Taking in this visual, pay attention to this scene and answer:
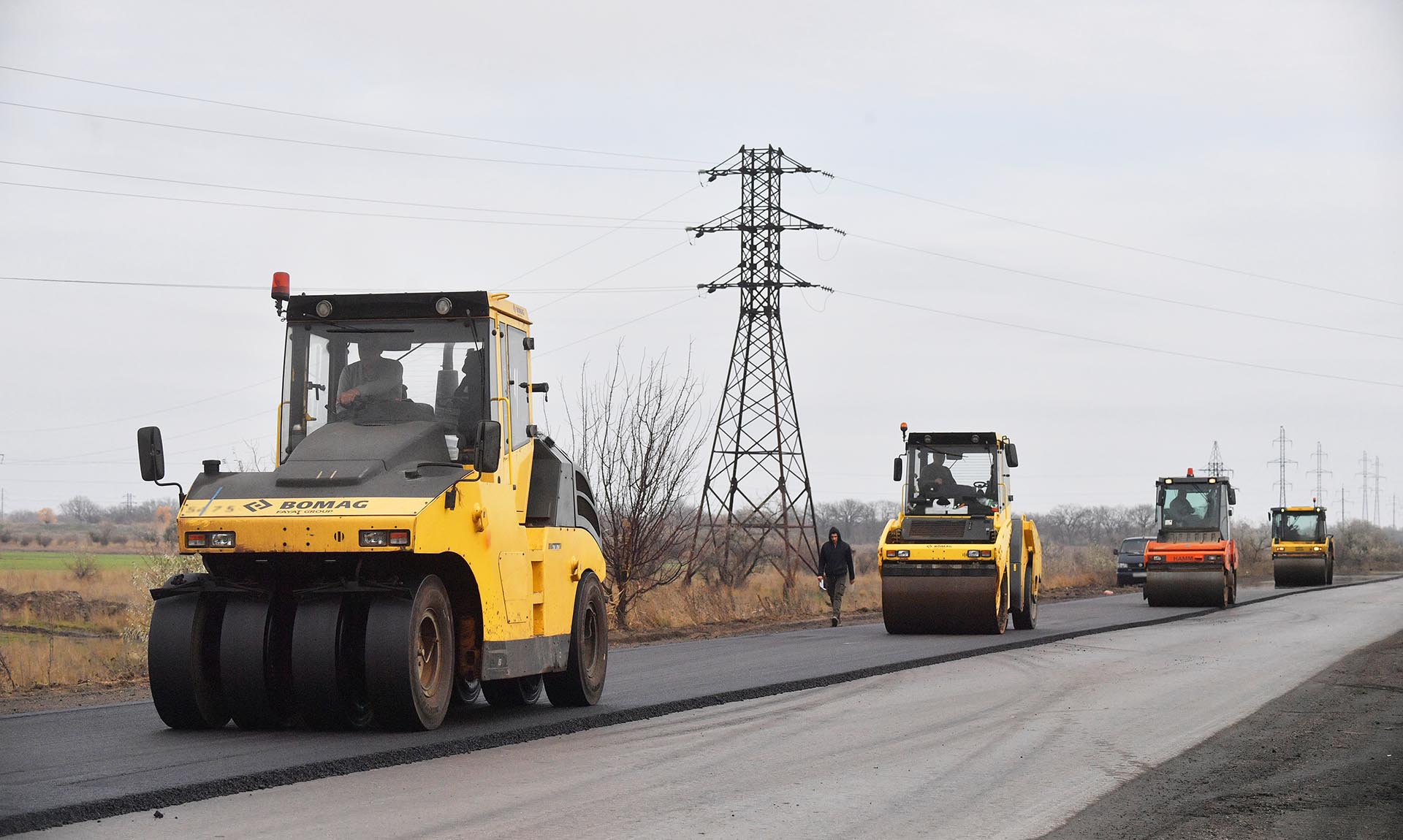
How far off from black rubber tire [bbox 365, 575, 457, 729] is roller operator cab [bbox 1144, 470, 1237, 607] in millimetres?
23633

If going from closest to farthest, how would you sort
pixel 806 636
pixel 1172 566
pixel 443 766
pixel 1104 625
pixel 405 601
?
pixel 443 766
pixel 405 601
pixel 806 636
pixel 1104 625
pixel 1172 566

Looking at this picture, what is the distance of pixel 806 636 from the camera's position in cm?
2164

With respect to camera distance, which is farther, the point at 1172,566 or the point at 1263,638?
the point at 1172,566

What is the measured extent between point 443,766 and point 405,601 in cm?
135

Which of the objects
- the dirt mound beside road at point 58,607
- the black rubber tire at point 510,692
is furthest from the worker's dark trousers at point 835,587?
the dirt mound beside road at point 58,607

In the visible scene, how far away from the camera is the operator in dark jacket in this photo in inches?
990

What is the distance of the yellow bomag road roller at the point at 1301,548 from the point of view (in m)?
46.9

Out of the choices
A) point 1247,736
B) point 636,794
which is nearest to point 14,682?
point 636,794

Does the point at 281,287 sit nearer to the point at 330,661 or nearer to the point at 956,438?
the point at 330,661

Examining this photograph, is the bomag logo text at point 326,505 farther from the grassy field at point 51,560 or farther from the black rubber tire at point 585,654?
the grassy field at point 51,560

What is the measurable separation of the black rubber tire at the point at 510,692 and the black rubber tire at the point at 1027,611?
41.7ft

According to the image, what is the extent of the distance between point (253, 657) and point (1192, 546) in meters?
25.1

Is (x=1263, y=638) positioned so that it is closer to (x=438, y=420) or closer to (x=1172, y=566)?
(x=1172, y=566)

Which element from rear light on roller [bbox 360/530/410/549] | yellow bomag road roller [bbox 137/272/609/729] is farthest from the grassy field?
rear light on roller [bbox 360/530/410/549]
